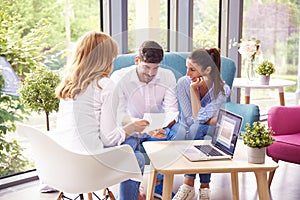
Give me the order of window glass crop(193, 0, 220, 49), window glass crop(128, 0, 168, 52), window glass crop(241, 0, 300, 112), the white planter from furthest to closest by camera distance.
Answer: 1. window glass crop(241, 0, 300, 112)
2. window glass crop(193, 0, 220, 49)
3. window glass crop(128, 0, 168, 52)
4. the white planter

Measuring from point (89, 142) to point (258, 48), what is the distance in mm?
2080

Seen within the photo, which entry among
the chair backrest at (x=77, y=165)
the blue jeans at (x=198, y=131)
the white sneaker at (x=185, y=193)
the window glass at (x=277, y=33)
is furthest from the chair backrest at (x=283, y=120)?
the window glass at (x=277, y=33)

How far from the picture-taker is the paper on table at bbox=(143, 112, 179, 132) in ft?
5.89

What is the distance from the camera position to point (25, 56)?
121 inches

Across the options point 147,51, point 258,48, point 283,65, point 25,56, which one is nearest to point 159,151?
point 147,51

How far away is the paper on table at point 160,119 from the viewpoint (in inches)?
70.7

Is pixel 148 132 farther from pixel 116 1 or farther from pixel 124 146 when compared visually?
pixel 116 1

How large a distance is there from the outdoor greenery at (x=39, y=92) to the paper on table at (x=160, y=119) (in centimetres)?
99

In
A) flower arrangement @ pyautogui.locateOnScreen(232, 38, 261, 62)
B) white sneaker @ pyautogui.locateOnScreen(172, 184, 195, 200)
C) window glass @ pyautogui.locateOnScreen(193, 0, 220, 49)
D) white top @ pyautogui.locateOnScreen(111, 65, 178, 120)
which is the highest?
window glass @ pyautogui.locateOnScreen(193, 0, 220, 49)

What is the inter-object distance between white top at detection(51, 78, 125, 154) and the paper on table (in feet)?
0.43

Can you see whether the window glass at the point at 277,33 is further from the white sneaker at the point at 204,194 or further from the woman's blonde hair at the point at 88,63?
the woman's blonde hair at the point at 88,63

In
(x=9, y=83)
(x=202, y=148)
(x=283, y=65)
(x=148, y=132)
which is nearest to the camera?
(x=148, y=132)

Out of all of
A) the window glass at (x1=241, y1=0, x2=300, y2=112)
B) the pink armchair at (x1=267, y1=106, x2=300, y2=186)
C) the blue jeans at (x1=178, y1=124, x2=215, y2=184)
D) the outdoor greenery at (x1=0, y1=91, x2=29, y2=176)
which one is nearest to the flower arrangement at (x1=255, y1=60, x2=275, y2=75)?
the pink armchair at (x1=267, y1=106, x2=300, y2=186)

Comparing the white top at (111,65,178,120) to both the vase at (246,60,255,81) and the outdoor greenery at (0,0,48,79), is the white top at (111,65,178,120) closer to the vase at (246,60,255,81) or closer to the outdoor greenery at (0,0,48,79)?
the outdoor greenery at (0,0,48,79)
